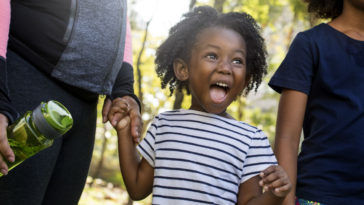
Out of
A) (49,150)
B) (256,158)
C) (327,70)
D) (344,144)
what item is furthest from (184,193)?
(327,70)

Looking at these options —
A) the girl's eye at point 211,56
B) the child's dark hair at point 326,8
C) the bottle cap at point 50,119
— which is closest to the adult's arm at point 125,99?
the girl's eye at point 211,56

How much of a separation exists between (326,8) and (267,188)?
1164 millimetres

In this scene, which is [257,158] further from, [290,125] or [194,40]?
[194,40]

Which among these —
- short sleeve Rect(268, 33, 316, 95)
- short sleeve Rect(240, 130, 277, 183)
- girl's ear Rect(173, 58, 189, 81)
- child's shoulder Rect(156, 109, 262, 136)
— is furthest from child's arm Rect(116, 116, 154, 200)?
short sleeve Rect(268, 33, 316, 95)

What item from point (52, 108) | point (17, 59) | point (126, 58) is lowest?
point (52, 108)

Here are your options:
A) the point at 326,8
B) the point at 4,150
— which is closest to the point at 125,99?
the point at 4,150

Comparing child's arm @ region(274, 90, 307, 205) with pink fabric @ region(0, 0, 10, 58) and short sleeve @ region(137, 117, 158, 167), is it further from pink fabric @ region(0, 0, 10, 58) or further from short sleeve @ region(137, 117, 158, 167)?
pink fabric @ region(0, 0, 10, 58)

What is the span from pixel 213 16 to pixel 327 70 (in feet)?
2.05

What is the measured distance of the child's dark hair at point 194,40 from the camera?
2129 mm

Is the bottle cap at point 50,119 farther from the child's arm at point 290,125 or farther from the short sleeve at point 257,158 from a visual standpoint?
the child's arm at point 290,125

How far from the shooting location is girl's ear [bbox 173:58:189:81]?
7.03 ft

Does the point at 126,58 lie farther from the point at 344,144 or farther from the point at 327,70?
the point at 344,144

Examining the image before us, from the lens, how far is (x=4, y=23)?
1.53m

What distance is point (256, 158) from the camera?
6.15ft
